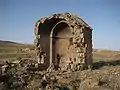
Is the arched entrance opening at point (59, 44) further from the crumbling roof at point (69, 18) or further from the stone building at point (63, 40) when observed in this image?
the crumbling roof at point (69, 18)

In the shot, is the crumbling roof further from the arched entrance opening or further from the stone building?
the arched entrance opening

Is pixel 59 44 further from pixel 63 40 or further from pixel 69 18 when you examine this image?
pixel 69 18

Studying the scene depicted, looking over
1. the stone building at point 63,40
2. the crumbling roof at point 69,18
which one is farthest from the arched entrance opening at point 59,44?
the crumbling roof at point 69,18

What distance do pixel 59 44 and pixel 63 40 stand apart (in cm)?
61

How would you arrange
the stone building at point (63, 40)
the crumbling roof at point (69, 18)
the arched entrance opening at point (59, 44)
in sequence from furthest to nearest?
the arched entrance opening at point (59, 44) → the crumbling roof at point (69, 18) → the stone building at point (63, 40)

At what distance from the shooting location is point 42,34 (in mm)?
25625

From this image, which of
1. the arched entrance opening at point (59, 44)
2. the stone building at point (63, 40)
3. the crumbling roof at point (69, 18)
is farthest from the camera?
the arched entrance opening at point (59, 44)

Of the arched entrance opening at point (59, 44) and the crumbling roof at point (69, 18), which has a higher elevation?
the crumbling roof at point (69, 18)

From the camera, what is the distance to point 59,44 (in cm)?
2727

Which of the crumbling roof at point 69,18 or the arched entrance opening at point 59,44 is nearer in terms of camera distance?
the crumbling roof at point 69,18

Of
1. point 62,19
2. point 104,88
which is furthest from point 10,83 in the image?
point 62,19

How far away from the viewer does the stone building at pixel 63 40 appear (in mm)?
23719

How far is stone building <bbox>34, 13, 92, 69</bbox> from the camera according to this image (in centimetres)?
2372

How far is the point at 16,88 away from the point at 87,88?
372cm
